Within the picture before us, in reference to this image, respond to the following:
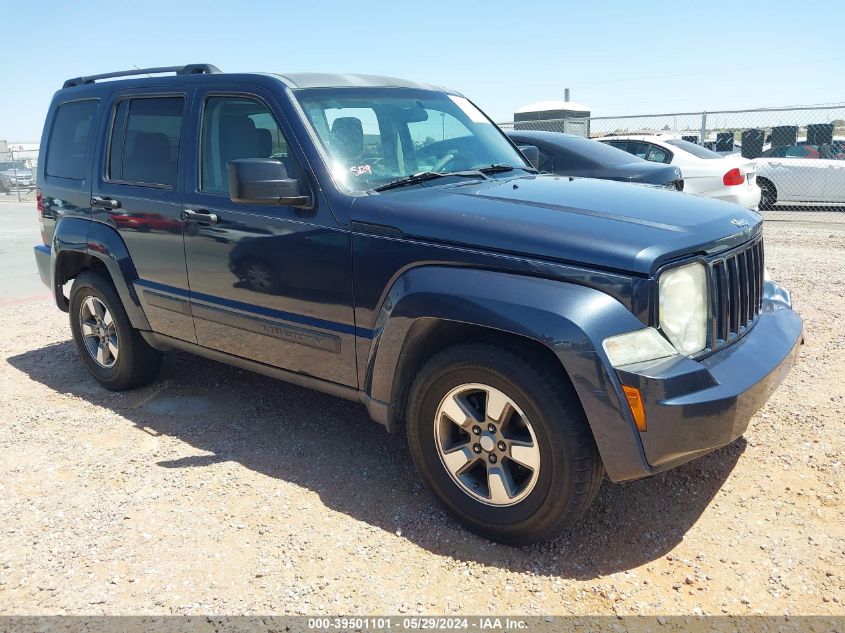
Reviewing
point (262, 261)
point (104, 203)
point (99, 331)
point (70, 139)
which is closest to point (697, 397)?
point (262, 261)

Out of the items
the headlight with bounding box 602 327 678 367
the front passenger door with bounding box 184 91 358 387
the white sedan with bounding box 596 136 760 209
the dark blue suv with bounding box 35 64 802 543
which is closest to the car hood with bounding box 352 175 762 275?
the dark blue suv with bounding box 35 64 802 543

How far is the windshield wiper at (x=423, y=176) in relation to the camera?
11.4 feet

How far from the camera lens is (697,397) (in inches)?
101

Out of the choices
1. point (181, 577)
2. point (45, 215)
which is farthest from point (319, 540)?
point (45, 215)

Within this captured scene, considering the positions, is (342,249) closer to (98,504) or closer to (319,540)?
(319,540)

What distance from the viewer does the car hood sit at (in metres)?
2.67

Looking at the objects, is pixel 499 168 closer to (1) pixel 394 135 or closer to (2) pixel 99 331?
(1) pixel 394 135

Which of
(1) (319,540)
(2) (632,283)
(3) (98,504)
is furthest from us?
(3) (98,504)

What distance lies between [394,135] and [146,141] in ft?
5.52

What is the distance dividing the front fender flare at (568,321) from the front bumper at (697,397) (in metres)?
0.08

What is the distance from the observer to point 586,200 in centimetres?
321

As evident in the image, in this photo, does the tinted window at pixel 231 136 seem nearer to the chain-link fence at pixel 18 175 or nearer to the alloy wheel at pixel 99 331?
the alloy wheel at pixel 99 331

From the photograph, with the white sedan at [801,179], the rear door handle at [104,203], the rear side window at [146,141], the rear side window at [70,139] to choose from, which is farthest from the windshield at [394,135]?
the white sedan at [801,179]

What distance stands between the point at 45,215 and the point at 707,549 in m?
4.92
